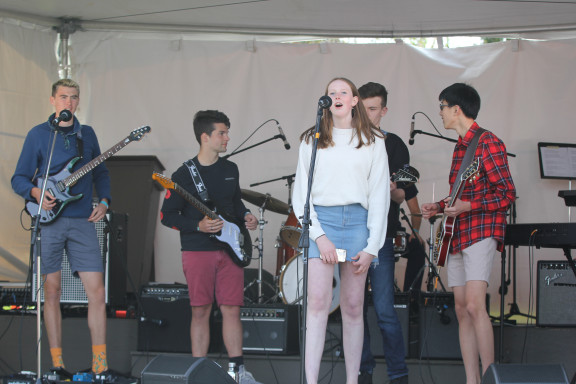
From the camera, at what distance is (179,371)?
9.81 feet

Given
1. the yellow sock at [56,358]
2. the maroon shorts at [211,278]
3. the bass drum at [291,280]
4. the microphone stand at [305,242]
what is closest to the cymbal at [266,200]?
the bass drum at [291,280]

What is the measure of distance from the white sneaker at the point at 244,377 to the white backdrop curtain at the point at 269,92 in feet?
7.80

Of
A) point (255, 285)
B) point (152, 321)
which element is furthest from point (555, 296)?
point (152, 321)

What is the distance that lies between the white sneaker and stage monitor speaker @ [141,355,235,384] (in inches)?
52.8

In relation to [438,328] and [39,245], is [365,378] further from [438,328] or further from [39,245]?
[39,245]

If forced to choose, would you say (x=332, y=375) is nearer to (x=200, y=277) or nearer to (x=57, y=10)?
(x=200, y=277)

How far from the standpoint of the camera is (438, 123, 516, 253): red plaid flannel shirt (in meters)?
3.88

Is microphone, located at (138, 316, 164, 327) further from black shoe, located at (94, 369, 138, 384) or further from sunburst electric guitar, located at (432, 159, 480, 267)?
sunburst electric guitar, located at (432, 159, 480, 267)

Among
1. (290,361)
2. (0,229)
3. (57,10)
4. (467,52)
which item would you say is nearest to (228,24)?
(57,10)

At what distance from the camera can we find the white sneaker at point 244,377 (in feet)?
14.6

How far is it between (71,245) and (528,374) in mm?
3106

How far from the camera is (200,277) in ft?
15.0

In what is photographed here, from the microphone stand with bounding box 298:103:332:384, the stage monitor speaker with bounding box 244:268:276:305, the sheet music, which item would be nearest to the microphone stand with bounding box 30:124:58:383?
the microphone stand with bounding box 298:103:332:384

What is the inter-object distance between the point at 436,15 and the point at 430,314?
8.98 ft
